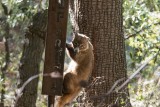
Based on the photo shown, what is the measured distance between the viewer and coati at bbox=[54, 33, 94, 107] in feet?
15.2

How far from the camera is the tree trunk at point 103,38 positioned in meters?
5.81

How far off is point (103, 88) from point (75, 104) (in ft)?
1.41

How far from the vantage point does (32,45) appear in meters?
9.09

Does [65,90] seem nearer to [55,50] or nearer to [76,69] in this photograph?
[76,69]

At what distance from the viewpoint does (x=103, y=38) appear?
5.83m

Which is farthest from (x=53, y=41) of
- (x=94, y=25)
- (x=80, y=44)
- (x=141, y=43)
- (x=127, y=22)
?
(x=127, y=22)

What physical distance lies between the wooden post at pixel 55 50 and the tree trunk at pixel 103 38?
156 centimetres

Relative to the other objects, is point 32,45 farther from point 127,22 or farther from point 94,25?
point 94,25

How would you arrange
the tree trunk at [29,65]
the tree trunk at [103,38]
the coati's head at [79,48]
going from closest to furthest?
the coati's head at [79,48] < the tree trunk at [103,38] < the tree trunk at [29,65]

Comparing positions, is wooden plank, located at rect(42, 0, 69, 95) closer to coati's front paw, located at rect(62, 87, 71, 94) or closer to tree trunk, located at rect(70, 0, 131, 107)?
coati's front paw, located at rect(62, 87, 71, 94)

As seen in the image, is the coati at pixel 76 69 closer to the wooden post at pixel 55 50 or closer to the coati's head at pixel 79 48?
the coati's head at pixel 79 48

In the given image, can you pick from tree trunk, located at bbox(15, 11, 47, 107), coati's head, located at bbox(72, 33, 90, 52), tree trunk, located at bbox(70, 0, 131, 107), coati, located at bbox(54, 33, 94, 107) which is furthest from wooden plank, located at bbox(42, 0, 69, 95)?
tree trunk, located at bbox(15, 11, 47, 107)

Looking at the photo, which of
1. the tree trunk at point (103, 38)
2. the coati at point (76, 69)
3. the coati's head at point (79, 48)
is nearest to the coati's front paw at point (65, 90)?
the coati at point (76, 69)

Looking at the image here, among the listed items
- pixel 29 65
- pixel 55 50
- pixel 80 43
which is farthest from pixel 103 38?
pixel 29 65
